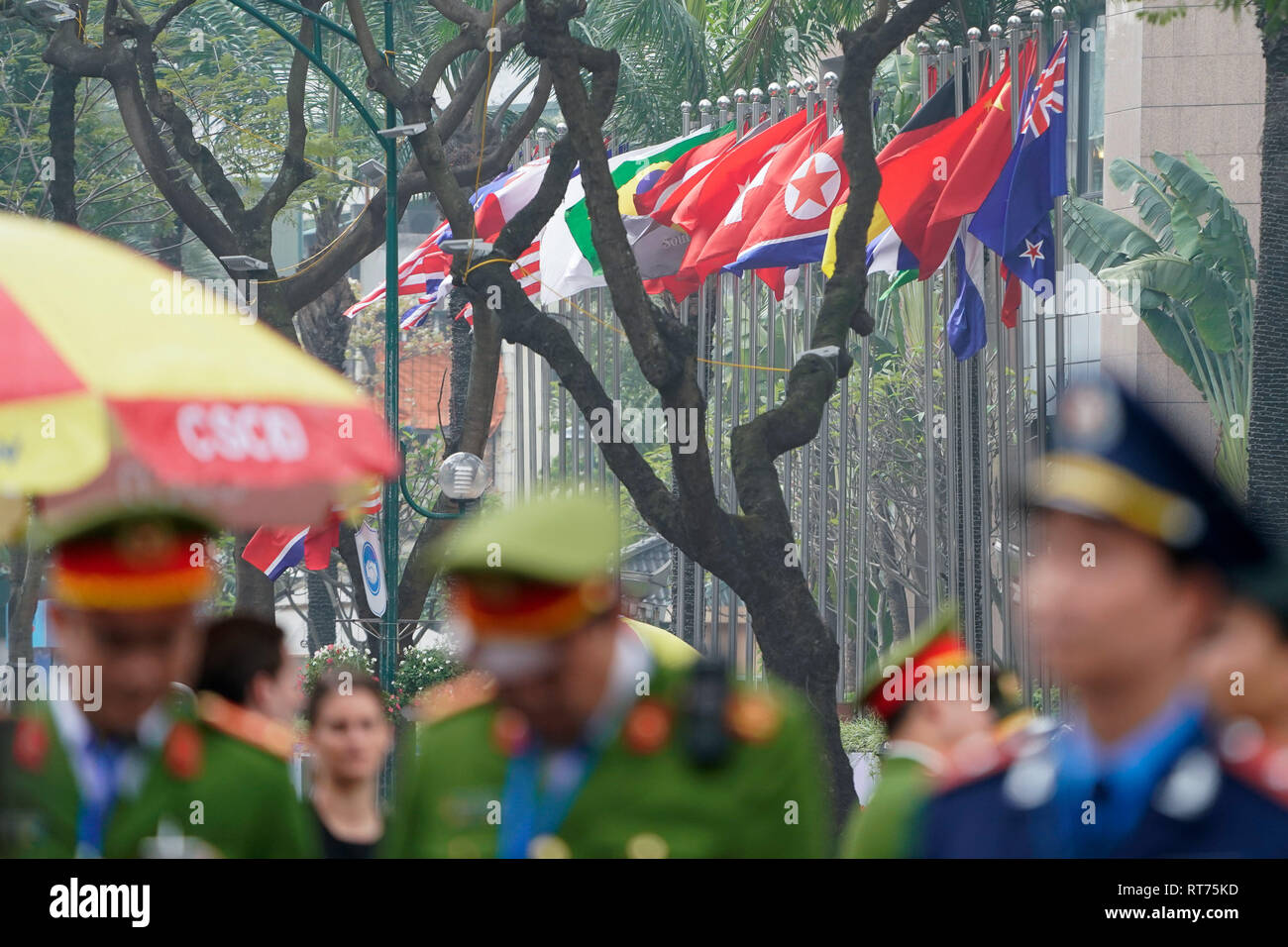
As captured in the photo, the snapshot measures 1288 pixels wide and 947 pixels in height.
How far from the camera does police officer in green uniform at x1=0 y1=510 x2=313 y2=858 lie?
3.27 metres

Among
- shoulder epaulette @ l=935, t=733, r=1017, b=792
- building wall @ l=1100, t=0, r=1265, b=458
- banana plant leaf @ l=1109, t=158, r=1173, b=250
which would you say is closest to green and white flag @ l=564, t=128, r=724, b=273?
banana plant leaf @ l=1109, t=158, r=1173, b=250

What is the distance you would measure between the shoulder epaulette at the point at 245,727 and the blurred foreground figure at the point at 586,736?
691mm

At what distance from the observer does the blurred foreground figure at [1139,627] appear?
2357mm

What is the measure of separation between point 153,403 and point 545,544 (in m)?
1.66

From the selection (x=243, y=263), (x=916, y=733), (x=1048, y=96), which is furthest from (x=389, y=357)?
(x=916, y=733)

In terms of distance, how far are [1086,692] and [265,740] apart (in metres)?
1.92

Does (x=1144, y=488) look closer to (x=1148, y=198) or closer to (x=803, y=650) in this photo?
(x=803, y=650)

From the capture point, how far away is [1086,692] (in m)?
2.42

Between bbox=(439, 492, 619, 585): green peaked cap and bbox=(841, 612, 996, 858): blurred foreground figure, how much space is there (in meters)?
0.62

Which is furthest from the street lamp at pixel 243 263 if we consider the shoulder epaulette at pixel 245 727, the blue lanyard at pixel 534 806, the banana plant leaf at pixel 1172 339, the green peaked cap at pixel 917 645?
the banana plant leaf at pixel 1172 339

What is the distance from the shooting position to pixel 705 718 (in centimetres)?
301

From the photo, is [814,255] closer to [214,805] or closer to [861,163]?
[861,163]

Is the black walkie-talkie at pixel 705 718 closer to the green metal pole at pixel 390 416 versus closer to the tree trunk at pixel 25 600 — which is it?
the green metal pole at pixel 390 416

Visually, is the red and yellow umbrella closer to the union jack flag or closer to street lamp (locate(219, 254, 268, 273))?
the union jack flag
